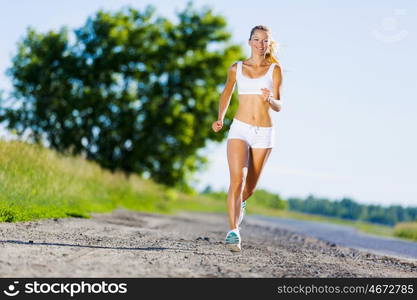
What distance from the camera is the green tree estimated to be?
113 ft

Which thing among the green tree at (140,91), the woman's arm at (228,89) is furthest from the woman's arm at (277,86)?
the green tree at (140,91)

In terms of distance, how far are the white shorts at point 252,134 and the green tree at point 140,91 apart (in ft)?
86.8

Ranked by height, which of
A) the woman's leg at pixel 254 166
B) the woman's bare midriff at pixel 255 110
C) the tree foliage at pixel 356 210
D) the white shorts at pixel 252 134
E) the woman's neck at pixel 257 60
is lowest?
the tree foliage at pixel 356 210

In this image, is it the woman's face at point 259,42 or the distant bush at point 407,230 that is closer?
the woman's face at point 259,42

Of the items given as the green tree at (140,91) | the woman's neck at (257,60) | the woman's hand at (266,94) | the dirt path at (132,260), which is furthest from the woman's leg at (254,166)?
the green tree at (140,91)

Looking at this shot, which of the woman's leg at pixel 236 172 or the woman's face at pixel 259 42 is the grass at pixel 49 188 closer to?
the woman's leg at pixel 236 172

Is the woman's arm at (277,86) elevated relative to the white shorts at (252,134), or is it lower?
elevated

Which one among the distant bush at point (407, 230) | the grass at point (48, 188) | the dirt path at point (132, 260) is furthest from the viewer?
the distant bush at point (407, 230)

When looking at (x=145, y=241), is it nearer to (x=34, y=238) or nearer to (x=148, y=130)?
(x=34, y=238)

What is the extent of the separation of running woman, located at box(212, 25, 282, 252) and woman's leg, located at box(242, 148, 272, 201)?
1 centimetres

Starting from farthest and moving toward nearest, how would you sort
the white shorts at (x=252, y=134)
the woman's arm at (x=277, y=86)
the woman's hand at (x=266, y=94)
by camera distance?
the white shorts at (x=252, y=134) < the woman's arm at (x=277, y=86) < the woman's hand at (x=266, y=94)

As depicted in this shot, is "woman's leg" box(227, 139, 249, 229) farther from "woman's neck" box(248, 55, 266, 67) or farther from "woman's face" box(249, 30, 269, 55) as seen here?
"woman's face" box(249, 30, 269, 55)

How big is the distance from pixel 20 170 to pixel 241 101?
7.44 metres

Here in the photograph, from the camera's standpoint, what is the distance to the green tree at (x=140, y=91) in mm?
34562
